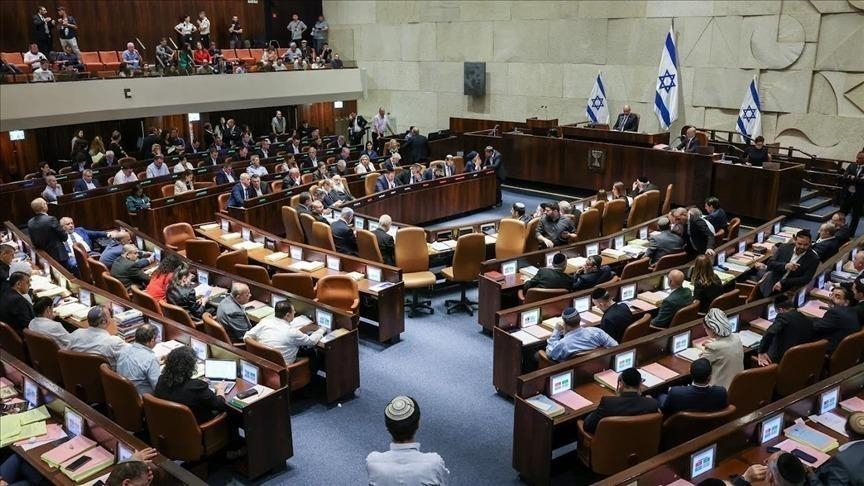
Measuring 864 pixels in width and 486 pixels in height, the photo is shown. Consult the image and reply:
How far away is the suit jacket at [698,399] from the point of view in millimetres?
4711

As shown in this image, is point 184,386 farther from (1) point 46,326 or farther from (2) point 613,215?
(2) point 613,215

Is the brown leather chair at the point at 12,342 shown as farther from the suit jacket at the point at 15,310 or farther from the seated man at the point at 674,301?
the seated man at the point at 674,301

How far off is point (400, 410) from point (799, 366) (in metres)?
3.99

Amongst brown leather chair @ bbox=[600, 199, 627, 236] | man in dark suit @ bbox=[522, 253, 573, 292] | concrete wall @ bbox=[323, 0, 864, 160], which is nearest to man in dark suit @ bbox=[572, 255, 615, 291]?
man in dark suit @ bbox=[522, 253, 573, 292]

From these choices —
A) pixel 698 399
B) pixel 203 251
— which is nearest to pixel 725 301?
pixel 698 399

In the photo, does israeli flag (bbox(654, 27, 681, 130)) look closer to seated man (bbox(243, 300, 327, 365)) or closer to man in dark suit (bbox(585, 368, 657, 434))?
seated man (bbox(243, 300, 327, 365))

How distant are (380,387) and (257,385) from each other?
177 centimetres

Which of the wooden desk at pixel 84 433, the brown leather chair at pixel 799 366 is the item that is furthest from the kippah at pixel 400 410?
the brown leather chair at pixel 799 366

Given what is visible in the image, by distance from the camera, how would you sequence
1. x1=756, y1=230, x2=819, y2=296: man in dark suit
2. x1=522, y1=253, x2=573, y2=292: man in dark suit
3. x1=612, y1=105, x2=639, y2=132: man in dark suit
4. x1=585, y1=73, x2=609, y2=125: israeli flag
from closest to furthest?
x1=756, y1=230, x2=819, y2=296: man in dark suit < x1=522, y1=253, x2=573, y2=292: man in dark suit < x1=612, y1=105, x2=639, y2=132: man in dark suit < x1=585, y1=73, x2=609, y2=125: israeli flag

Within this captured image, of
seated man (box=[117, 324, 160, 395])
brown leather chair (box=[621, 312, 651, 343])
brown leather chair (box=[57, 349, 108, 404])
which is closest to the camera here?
seated man (box=[117, 324, 160, 395])

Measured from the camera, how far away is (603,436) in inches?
181

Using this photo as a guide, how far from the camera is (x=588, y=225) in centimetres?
1007

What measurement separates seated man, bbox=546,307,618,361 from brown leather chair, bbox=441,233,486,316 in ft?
9.82

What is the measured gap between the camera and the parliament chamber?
15.9ft
